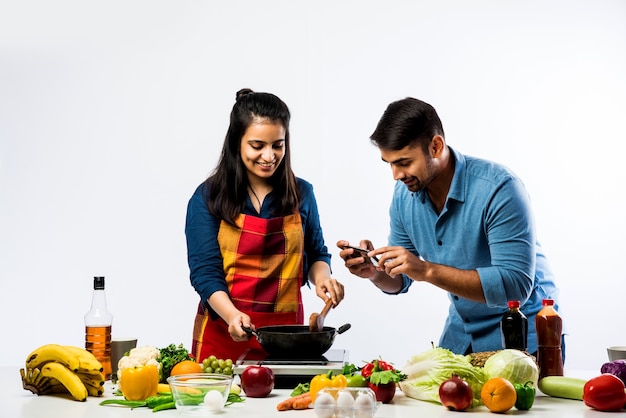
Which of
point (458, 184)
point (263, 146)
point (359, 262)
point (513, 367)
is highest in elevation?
point (263, 146)

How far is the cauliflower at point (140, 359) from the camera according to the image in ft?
8.06

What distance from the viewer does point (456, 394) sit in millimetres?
2168

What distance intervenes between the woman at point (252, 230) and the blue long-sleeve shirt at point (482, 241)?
17.3 inches

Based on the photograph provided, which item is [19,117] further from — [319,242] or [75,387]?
[75,387]

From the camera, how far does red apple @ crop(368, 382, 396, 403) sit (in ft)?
7.49

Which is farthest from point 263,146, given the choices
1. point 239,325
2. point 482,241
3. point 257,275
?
point 482,241

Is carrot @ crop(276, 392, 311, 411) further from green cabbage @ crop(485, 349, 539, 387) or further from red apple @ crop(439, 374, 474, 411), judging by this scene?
green cabbage @ crop(485, 349, 539, 387)

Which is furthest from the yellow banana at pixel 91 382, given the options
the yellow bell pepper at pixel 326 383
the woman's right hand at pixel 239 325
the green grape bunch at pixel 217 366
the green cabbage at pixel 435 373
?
the green cabbage at pixel 435 373

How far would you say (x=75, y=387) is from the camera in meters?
2.37

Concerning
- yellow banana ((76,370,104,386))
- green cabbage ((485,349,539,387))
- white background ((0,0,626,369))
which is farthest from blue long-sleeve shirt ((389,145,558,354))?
white background ((0,0,626,369))

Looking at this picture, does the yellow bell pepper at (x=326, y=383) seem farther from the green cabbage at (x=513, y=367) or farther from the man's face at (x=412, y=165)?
the man's face at (x=412, y=165)

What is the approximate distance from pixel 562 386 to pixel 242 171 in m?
1.57

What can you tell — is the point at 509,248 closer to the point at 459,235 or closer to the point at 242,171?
the point at 459,235

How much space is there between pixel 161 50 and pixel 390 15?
58.0 inches
